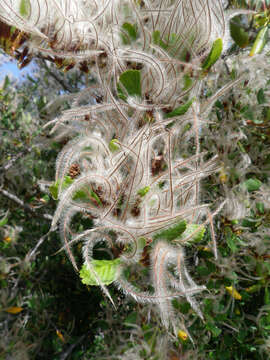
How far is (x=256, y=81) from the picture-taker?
3.97 ft

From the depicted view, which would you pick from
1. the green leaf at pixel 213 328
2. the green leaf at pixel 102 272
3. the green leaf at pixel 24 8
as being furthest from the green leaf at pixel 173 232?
the green leaf at pixel 213 328

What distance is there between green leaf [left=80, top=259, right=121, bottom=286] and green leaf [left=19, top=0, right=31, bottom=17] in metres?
0.57

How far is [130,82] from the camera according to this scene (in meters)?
0.59

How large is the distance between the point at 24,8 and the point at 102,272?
0.60m

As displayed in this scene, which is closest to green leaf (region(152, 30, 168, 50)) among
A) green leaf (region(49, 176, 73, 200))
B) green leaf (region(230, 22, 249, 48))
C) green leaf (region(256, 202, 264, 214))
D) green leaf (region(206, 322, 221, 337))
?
green leaf (region(230, 22, 249, 48))

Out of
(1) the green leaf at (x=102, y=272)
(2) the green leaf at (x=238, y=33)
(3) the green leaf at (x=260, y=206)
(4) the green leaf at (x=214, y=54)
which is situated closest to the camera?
(1) the green leaf at (x=102, y=272)

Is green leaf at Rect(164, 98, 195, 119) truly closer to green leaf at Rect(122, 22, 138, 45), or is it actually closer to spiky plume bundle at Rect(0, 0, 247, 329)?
spiky plume bundle at Rect(0, 0, 247, 329)

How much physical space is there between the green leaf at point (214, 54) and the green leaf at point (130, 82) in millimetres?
176

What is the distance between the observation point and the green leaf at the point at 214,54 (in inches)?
24.0

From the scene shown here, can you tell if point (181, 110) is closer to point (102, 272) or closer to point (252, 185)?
point (102, 272)

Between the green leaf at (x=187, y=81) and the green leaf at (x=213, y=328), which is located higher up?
the green leaf at (x=187, y=81)

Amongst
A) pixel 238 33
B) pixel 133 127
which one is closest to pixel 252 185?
pixel 238 33

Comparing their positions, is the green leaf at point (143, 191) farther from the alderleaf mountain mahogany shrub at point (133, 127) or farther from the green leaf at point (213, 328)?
the green leaf at point (213, 328)

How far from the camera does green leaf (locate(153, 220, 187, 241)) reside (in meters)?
0.52
